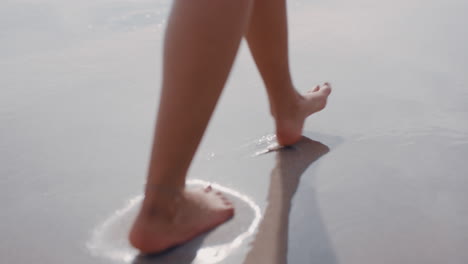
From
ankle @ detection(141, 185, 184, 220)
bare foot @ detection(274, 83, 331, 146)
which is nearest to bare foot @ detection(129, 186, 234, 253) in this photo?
ankle @ detection(141, 185, 184, 220)

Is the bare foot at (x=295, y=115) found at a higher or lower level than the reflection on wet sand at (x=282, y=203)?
higher

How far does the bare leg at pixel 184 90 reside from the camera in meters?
0.73

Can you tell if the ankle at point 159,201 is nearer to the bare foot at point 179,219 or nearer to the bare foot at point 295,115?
the bare foot at point 179,219

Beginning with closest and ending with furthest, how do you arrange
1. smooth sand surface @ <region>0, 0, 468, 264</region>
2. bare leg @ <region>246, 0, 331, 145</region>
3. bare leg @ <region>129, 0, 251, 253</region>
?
bare leg @ <region>129, 0, 251, 253</region> → smooth sand surface @ <region>0, 0, 468, 264</region> → bare leg @ <region>246, 0, 331, 145</region>

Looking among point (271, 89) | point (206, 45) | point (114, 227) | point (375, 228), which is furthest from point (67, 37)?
point (375, 228)

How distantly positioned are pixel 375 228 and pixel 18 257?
0.59m

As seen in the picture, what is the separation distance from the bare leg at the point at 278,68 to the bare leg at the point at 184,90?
284 millimetres

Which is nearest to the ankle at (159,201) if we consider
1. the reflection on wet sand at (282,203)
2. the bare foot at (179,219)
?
the bare foot at (179,219)

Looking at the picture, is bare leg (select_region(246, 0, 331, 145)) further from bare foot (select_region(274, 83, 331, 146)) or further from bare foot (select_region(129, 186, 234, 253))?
bare foot (select_region(129, 186, 234, 253))

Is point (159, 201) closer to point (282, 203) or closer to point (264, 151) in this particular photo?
point (282, 203)

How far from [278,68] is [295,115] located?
130 mm

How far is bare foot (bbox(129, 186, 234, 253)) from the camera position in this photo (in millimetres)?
802

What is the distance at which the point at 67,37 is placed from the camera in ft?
6.25

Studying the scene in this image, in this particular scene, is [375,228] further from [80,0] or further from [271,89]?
[80,0]
